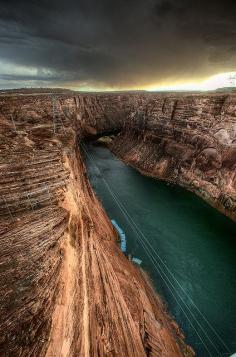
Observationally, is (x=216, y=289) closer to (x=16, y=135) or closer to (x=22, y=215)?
(x=22, y=215)

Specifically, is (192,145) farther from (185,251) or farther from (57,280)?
(57,280)

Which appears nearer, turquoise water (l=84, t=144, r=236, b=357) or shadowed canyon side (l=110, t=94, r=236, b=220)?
turquoise water (l=84, t=144, r=236, b=357)

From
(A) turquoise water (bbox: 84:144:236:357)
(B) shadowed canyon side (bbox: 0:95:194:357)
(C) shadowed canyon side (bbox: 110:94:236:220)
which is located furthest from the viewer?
A: (C) shadowed canyon side (bbox: 110:94:236:220)

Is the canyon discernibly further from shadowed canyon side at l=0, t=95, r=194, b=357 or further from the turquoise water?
the turquoise water

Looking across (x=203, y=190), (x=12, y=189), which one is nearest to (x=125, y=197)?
(x=203, y=190)

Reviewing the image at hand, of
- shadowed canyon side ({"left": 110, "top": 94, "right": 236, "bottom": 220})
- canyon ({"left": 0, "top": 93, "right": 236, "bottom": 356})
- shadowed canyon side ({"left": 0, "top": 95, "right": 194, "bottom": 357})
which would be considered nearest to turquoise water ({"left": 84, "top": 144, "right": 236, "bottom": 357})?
canyon ({"left": 0, "top": 93, "right": 236, "bottom": 356})

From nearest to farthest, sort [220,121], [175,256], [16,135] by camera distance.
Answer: [16,135] < [175,256] < [220,121]

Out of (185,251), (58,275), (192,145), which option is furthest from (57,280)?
(192,145)
